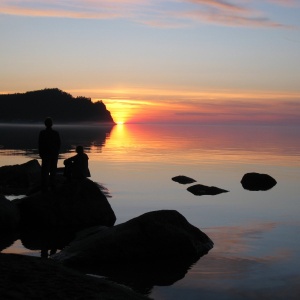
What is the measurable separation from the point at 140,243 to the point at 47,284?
517 cm

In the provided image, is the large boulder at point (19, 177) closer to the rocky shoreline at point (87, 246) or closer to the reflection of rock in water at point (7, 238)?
the rocky shoreline at point (87, 246)

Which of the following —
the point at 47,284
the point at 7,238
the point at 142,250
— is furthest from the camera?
the point at 7,238

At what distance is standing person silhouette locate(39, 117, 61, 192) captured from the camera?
1616 centimetres

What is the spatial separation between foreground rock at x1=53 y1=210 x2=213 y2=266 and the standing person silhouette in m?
3.96

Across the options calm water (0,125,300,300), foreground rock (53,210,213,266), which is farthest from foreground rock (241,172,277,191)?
foreground rock (53,210,213,266)

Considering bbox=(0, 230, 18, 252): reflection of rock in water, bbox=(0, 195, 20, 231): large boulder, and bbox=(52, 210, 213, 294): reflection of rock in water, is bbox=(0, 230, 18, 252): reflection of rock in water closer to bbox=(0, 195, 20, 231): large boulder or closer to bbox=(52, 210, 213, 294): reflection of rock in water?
bbox=(0, 195, 20, 231): large boulder

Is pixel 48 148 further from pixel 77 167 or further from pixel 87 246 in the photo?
pixel 87 246

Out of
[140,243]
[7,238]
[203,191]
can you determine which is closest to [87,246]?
[140,243]

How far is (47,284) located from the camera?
22.7 feet

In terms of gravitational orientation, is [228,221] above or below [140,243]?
below

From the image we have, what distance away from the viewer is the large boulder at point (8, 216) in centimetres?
1486

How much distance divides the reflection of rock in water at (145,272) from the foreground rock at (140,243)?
26 centimetres

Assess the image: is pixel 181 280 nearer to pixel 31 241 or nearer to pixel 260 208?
pixel 31 241

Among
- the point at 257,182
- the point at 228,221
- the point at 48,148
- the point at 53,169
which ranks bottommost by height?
the point at 257,182
